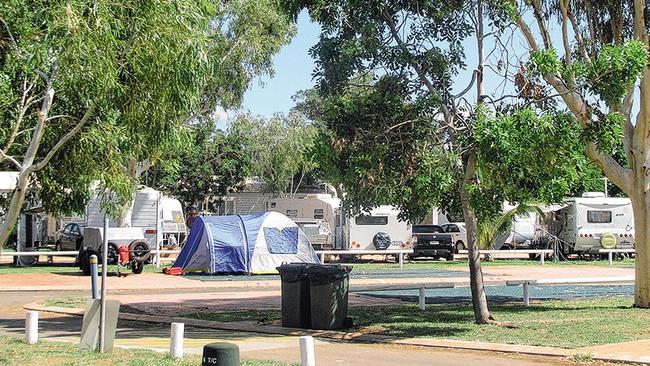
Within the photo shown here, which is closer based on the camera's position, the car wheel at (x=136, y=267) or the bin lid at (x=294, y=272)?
the bin lid at (x=294, y=272)

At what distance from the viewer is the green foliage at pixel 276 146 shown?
183 feet

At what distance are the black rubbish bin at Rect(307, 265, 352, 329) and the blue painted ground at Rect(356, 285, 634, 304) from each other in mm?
5894

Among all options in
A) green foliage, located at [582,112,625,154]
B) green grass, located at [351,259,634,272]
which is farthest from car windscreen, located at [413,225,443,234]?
green foliage, located at [582,112,625,154]

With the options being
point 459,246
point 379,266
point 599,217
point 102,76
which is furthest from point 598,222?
point 102,76

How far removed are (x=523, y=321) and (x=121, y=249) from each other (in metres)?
16.5

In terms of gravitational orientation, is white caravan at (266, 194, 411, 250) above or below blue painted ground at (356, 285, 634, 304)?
above

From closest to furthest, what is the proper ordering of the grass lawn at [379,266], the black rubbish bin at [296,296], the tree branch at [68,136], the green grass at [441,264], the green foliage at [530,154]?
the tree branch at [68,136], the green foliage at [530,154], the black rubbish bin at [296,296], the grass lawn at [379,266], the green grass at [441,264]

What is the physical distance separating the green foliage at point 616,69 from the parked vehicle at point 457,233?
1120 inches

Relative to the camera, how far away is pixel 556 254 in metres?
41.4

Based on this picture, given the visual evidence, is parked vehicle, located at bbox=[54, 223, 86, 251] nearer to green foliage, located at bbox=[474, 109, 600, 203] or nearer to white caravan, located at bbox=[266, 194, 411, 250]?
white caravan, located at bbox=[266, 194, 411, 250]

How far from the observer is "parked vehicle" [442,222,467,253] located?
43616mm

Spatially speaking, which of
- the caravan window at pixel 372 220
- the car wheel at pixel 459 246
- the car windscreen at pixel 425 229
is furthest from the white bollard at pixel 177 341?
the car wheel at pixel 459 246

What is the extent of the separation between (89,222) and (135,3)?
28170mm

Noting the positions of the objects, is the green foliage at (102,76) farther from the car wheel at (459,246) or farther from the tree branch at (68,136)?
the car wheel at (459,246)
